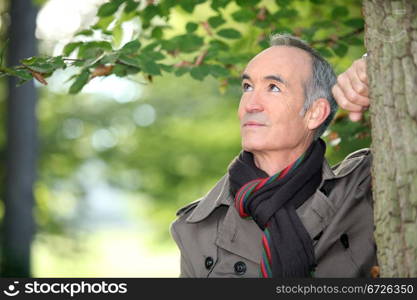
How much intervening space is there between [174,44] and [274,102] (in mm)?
1087

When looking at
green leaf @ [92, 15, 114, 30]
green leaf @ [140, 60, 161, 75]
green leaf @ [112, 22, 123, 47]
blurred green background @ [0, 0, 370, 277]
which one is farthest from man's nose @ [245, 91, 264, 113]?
blurred green background @ [0, 0, 370, 277]

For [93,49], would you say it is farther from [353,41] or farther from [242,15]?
[353,41]

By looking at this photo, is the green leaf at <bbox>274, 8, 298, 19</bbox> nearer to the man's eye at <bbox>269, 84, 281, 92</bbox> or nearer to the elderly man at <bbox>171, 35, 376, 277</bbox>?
the elderly man at <bbox>171, 35, 376, 277</bbox>

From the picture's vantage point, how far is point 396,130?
2320mm

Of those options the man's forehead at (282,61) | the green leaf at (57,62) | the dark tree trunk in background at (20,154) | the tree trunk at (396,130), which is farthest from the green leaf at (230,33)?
the dark tree trunk in background at (20,154)

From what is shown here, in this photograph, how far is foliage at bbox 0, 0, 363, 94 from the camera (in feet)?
11.7

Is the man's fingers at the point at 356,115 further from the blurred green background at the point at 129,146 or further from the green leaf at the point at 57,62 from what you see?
the blurred green background at the point at 129,146

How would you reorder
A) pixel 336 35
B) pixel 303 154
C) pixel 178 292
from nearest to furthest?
pixel 178 292 < pixel 303 154 < pixel 336 35

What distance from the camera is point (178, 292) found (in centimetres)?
269

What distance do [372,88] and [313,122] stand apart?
0.97 m

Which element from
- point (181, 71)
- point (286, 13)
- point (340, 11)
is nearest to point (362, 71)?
point (181, 71)

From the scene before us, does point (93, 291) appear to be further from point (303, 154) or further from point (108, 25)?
point (108, 25)

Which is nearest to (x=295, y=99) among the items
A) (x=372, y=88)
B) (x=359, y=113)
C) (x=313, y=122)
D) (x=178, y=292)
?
(x=313, y=122)

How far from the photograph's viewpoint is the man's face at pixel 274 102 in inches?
128
